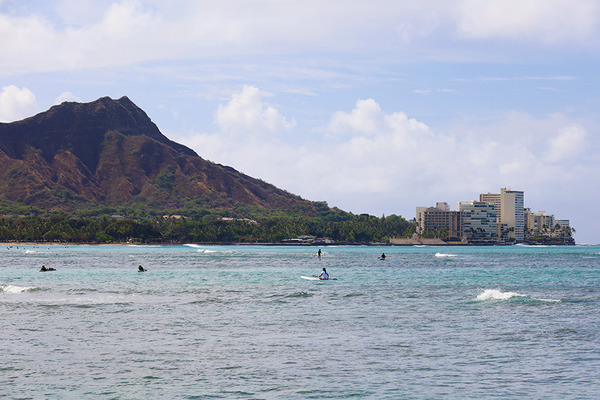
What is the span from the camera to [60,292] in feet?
203

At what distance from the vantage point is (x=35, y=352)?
104 feet

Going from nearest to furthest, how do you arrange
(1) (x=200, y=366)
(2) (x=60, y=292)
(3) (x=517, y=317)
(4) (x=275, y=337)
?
1. (1) (x=200, y=366)
2. (4) (x=275, y=337)
3. (3) (x=517, y=317)
4. (2) (x=60, y=292)

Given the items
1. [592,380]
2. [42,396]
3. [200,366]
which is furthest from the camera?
[200,366]

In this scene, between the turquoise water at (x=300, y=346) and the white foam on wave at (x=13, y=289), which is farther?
the white foam on wave at (x=13, y=289)

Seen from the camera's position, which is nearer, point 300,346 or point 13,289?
point 300,346

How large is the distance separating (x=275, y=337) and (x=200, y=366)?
761cm

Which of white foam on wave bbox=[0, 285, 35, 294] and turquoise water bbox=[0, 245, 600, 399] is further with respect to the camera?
white foam on wave bbox=[0, 285, 35, 294]

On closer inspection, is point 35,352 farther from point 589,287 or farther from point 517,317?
point 589,287

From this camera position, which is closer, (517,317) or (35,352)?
(35,352)

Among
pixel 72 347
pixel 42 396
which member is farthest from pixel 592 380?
pixel 72 347

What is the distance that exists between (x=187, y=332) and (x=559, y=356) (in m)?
18.1

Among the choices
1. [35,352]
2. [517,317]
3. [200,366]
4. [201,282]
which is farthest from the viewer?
[201,282]

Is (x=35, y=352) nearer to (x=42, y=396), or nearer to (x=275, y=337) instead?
(x=42, y=396)

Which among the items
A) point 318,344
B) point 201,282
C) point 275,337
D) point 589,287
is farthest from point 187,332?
point 589,287
